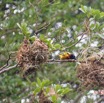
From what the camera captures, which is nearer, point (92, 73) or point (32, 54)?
point (32, 54)

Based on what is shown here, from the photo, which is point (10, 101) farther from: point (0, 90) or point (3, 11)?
point (3, 11)

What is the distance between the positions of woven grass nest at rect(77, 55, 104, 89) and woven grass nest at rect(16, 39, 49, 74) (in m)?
0.38

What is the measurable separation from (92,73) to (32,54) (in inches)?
20.8

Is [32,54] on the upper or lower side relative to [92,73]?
upper

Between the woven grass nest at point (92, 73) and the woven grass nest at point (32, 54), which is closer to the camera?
the woven grass nest at point (32, 54)

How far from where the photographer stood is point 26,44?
2672mm

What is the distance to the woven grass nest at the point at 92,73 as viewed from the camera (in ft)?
9.34

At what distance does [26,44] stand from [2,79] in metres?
1.63

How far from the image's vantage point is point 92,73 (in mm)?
2848

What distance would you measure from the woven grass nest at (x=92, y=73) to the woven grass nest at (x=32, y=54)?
0.38 m

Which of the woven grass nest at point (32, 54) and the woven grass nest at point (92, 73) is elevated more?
the woven grass nest at point (32, 54)

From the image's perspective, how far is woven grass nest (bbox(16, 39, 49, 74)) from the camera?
2625 mm

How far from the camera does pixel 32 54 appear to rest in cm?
263

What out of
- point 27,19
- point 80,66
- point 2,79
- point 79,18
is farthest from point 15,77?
point 80,66
